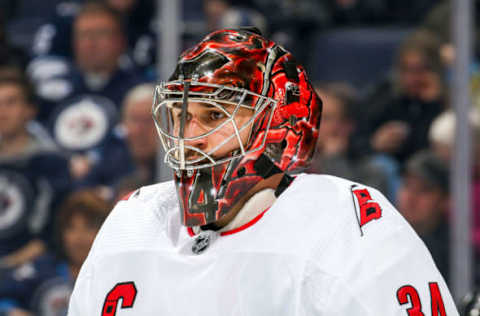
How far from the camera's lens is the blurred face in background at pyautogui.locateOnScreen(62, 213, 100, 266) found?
3.64 metres

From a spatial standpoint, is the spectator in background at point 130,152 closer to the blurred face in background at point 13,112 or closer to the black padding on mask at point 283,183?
the blurred face in background at point 13,112

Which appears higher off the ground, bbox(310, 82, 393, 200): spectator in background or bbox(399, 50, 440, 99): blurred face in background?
bbox(399, 50, 440, 99): blurred face in background

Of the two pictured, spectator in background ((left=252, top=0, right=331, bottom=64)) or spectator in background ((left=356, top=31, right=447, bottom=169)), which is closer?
spectator in background ((left=252, top=0, right=331, bottom=64))

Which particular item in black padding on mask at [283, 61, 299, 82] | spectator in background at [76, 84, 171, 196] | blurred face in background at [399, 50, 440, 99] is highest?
black padding on mask at [283, 61, 299, 82]

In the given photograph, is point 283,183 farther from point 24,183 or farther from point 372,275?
point 24,183

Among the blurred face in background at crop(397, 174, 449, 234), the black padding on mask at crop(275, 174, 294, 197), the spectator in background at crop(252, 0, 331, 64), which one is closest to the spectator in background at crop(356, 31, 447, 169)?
the blurred face in background at crop(397, 174, 449, 234)

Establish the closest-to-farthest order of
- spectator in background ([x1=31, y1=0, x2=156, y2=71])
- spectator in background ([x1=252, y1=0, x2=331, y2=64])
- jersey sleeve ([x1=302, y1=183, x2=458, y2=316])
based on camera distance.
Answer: jersey sleeve ([x1=302, y1=183, x2=458, y2=316])
spectator in background ([x1=252, y1=0, x2=331, y2=64])
spectator in background ([x1=31, y1=0, x2=156, y2=71])

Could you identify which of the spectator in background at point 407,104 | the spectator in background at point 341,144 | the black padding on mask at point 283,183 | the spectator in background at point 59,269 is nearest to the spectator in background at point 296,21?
the spectator in background at point 341,144

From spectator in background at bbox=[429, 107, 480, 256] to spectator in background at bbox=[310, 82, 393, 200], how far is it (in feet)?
0.97

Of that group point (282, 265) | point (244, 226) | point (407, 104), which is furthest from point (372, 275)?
point (407, 104)

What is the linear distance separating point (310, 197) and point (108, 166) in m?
2.33

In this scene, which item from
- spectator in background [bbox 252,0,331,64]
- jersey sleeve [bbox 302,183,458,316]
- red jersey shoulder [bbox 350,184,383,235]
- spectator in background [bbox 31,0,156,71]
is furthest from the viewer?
spectator in background [bbox 31,0,156,71]

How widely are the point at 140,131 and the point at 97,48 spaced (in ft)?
1.34

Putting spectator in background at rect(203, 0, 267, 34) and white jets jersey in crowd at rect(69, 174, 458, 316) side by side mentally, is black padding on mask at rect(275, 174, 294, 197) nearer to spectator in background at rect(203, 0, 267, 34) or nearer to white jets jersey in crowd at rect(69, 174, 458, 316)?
white jets jersey in crowd at rect(69, 174, 458, 316)
